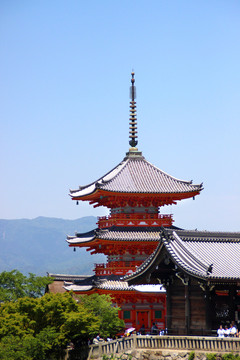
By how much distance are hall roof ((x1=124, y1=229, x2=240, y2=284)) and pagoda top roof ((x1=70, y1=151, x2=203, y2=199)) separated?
14692 mm

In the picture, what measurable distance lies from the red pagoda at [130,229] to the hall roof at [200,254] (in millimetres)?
10924

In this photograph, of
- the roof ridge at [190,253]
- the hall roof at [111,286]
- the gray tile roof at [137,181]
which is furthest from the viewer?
the gray tile roof at [137,181]

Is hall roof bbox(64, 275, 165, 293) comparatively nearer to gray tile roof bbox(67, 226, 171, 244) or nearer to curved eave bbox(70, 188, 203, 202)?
gray tile roof bbox(67, 226, 171, 244)

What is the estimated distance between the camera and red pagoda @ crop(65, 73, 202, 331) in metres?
58.0

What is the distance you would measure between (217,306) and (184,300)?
2.41 meters

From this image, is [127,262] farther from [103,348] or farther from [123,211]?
[103,348]

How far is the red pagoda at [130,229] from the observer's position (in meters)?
58.0

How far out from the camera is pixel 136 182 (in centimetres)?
6275

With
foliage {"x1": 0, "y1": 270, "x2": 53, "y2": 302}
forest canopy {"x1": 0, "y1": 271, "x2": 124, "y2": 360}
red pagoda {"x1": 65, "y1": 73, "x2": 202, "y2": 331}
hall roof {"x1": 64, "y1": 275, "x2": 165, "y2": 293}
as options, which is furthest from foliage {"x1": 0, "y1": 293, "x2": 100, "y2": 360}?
foliage {"x1": 0, "y1": 270, "x2": 53, "y2": 302}

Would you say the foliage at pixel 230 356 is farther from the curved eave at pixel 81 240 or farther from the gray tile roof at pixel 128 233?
the curved eave at pixel 81 240

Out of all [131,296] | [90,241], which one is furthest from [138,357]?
[90,241]

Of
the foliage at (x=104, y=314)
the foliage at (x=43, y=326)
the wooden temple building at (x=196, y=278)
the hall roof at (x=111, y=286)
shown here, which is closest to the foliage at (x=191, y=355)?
the wooden temple building at (x=196, y=278)

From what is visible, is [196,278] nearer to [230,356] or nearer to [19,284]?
[230,356]

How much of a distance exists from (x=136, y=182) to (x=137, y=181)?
0.22m
